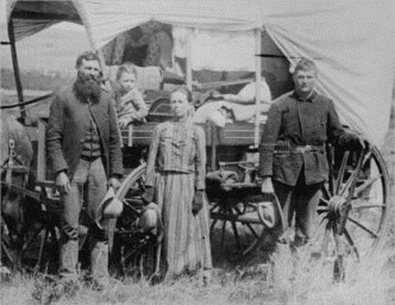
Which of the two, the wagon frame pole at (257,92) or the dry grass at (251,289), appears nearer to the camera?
the dry grass at (251,289)

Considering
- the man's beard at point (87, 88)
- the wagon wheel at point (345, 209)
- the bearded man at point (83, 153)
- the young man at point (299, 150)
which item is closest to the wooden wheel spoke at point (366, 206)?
the wagon wheel at point (345, 209)

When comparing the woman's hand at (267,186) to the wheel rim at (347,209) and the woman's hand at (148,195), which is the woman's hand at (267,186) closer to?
the wheel rim at (347,209)

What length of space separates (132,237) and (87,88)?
170cm

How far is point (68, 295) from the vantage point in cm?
634

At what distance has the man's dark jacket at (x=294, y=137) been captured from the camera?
7020mm

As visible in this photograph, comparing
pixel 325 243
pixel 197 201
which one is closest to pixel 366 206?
pixel 325 243

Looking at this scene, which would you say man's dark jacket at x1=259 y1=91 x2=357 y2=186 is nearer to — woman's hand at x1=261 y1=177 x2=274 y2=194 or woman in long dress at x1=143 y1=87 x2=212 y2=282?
woman's hand at x1=261 y1=177 x2=274 y2=194

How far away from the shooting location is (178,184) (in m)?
6.89

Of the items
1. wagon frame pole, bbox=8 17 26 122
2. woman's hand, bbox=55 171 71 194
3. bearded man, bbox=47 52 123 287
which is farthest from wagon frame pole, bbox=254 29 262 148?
wagon frame pole, bbox=8 17 26 122

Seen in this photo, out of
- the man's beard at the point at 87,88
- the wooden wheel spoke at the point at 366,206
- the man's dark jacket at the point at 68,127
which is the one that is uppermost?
the man's beard at the point at 87,88

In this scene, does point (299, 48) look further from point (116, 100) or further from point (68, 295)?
point (68, 295)

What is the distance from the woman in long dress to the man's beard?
0.68 meters

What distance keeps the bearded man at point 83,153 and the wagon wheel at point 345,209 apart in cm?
180

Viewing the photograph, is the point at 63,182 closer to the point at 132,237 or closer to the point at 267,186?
the point at 132,237
